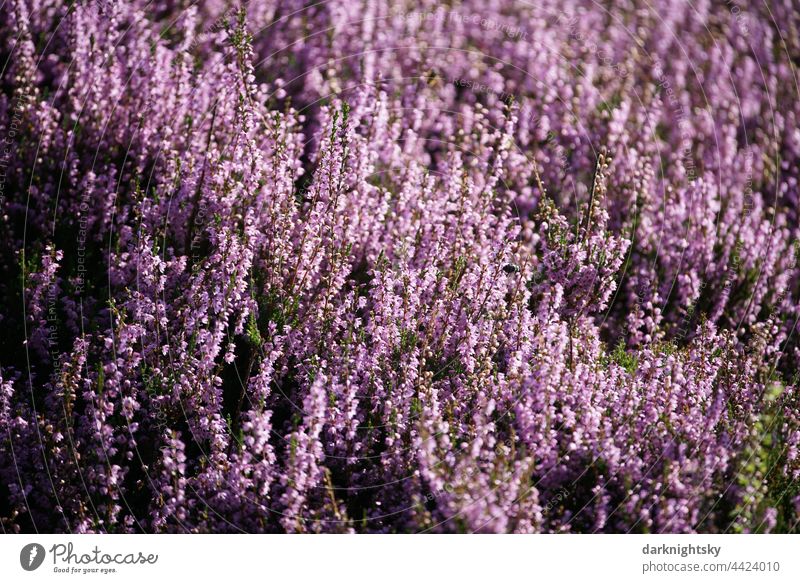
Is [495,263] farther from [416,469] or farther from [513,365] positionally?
[416,469]

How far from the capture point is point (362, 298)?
4.15 metres

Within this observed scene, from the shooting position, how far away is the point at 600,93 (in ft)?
20.7

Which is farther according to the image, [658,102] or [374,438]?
[658,102]

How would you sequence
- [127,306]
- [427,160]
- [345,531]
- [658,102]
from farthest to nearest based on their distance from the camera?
[658,102] → [427,160] → [127,306] → [345,531]

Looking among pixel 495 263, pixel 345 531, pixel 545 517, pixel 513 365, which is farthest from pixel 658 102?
pixel 345 531

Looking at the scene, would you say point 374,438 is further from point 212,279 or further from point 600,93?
point 600,93

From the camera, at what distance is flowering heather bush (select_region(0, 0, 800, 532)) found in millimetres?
3727

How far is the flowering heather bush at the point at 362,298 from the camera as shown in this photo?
12.2 feet

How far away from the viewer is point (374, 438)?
393 centimetres

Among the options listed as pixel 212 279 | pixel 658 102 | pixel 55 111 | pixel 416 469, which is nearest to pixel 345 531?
pixel 416 469

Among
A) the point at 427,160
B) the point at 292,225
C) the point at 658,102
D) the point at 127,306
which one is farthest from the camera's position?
the point at 658,102

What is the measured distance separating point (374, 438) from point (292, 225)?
121cm
